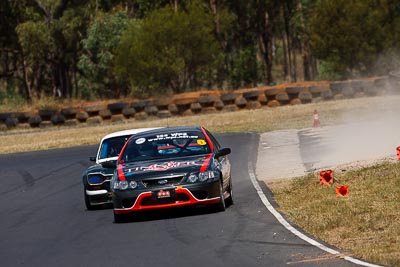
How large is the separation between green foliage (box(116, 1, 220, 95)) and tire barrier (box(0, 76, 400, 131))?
6.36 meters

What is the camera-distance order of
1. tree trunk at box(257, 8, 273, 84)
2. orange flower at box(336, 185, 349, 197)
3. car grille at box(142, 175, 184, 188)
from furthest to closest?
tree trunk at box(257, 8, 273, 84) < orange flower at box(336, 185, 349, 197) < car grille at box(142, 175, 184, 188)

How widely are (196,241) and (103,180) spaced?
4.71m

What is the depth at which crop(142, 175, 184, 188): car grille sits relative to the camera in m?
13.8

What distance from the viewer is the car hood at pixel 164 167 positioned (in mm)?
13891

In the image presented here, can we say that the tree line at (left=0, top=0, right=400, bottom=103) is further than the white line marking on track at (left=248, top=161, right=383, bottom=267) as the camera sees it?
Yes

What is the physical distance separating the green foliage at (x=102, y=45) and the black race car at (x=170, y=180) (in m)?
44.5

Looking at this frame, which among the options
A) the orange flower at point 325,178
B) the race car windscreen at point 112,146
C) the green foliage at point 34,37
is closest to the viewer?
the orange flower at point 325,178

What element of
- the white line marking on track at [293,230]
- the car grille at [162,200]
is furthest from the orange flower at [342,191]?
the car grille at [162,200]

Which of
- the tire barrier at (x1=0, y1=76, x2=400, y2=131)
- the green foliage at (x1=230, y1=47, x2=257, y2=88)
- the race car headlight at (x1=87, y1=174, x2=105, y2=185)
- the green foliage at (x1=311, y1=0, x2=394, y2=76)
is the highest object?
the race car headlight at (x1=87, y1=174, x2=105, y2=185)

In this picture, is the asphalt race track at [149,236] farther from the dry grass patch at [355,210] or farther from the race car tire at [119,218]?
the dry grass patch at [355,210]

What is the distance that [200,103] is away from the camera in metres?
44.7

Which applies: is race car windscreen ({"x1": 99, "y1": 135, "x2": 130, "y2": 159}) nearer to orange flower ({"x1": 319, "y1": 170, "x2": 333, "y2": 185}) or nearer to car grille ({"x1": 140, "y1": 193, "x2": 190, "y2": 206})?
orange flower ({"x1": 319, "y1": 170, "x2": 333, "y2": 185})

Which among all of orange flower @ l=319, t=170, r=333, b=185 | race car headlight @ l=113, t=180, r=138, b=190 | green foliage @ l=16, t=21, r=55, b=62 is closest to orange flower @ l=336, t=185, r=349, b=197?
orange flower @ l=319, t=170, r=333, b=185

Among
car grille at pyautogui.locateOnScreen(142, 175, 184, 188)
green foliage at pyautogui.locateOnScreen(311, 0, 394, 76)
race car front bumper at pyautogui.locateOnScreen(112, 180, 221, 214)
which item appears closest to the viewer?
race car front bumper at pyautogui.locateOnScreen(112, 180, 221, 214)
